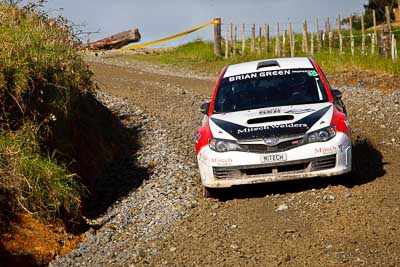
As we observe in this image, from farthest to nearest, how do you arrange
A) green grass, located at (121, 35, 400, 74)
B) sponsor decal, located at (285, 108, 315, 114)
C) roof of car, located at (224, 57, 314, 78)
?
green grass, located at (121, 35, 400, 74) → roof of car, located at (224, 57, 314, 78) → sponsor decal, located at (285, 108, 315, 114)

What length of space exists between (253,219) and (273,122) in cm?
145

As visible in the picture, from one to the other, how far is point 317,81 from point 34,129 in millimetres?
3900

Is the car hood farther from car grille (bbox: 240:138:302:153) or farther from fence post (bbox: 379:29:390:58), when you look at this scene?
fence post (bbox: 379:29:390:58)

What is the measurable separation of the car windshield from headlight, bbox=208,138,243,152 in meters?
0.90

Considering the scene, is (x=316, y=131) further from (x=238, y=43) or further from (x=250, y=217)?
(x=238, y=43)

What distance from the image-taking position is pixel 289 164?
9953 millimetres

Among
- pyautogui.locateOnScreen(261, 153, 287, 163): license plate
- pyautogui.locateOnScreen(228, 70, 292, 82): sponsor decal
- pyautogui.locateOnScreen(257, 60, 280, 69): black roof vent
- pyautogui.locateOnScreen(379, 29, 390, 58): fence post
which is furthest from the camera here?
pyautogui.locateOnScreen(379, 29, 390, 58): fence post

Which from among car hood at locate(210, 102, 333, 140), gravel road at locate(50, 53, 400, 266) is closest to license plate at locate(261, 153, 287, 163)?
car hood at locate(210, 102, 333, 140)

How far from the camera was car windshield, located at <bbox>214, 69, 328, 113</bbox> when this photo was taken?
11078 millimetres

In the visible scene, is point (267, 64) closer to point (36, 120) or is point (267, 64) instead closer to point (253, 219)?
point (253, 219)

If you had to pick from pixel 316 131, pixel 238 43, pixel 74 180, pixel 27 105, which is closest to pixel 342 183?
pixel 316 131

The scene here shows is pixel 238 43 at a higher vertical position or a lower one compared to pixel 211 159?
lower

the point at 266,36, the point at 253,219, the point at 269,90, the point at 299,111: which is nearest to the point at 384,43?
the point at 266,36

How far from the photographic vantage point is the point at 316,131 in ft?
32.9
